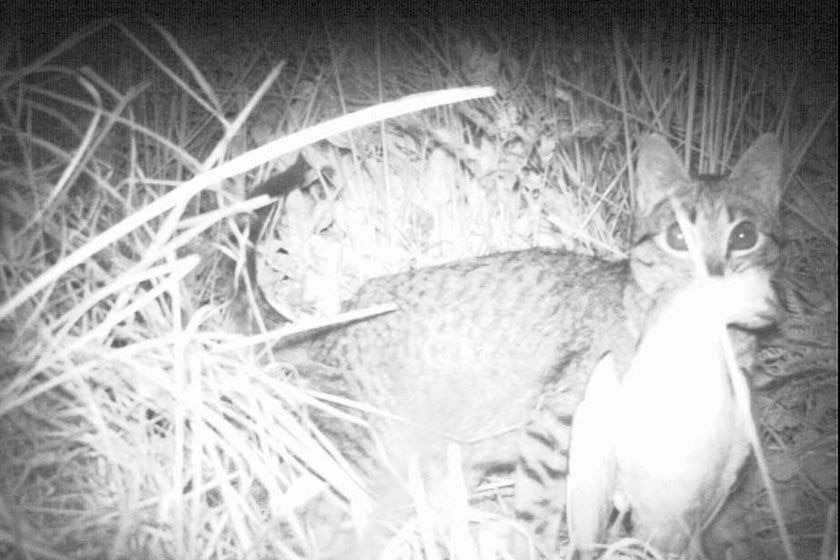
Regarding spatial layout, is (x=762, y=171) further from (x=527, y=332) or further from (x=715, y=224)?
(x=527, y=332)

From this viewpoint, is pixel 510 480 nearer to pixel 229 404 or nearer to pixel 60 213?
pixel 229 404

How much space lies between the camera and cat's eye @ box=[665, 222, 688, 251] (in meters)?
1.06

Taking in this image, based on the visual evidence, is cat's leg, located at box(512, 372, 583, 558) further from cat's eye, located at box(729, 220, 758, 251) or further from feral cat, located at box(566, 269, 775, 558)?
cat's eye, located at box(729, 220, 758, 251)

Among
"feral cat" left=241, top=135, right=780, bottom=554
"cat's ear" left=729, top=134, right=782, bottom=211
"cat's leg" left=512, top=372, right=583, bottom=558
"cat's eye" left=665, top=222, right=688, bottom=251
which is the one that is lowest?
"cat's leg" left=512, top=372, right=583, bottom=558

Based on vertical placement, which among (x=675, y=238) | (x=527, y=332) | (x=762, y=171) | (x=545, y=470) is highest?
(x=762, y=171)

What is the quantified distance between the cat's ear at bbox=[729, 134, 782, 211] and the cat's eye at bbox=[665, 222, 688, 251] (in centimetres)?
12

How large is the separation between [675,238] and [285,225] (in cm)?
63

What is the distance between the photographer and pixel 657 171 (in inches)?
43.8

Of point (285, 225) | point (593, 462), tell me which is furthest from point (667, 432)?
point (285, 225)

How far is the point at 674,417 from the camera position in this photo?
109cm

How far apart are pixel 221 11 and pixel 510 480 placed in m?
0.89

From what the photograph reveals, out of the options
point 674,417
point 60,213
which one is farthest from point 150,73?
point 674,417

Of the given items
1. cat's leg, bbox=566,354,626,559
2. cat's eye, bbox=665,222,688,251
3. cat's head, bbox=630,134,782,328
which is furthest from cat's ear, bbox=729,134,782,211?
cat's leg, bbox=566,354,626,559

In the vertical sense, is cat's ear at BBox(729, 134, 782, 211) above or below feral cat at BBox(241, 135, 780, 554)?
above
